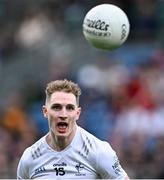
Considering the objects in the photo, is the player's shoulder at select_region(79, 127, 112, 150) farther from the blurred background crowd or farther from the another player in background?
the blurred background crowd

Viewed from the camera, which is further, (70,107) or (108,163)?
(70,107)

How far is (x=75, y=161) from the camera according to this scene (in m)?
8.48

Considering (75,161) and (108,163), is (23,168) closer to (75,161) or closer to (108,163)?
(75,161)

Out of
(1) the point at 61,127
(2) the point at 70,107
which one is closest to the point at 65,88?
Answer: (2) the point at 70,107

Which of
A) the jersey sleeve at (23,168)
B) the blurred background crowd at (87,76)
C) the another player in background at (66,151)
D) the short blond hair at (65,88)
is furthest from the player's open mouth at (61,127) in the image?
the blurred background crowd at (87,76)

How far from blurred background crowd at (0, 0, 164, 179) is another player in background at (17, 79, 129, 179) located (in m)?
4.30

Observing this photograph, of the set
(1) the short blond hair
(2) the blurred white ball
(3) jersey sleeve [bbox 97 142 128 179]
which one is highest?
(2) the blurred white ball

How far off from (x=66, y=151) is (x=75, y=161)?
0.14m

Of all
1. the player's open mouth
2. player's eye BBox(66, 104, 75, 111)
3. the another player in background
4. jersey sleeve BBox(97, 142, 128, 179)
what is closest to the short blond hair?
the another player in background

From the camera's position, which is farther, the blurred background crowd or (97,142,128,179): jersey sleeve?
the blurred background crowd

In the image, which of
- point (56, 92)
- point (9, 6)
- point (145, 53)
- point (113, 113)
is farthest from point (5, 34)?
point (56, 92)

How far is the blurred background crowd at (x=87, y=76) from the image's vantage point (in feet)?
45.9

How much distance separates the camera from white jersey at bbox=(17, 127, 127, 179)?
834 cm

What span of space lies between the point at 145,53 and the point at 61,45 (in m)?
1.68
